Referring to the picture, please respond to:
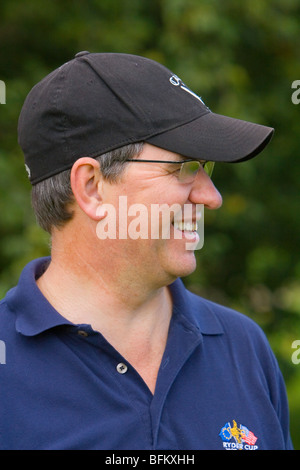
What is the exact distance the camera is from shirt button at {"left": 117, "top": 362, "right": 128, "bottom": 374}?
6.52ft

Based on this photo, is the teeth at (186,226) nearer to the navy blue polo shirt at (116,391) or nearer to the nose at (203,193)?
the nose at (203,193)

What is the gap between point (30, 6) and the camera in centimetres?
422

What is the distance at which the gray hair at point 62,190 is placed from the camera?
6.62 feet

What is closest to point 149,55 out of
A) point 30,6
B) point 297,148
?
point 30,6

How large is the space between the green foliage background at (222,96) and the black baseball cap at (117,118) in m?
1.73

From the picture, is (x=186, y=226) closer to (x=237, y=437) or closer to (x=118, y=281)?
(x=118, y=281)

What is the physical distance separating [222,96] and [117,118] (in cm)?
240

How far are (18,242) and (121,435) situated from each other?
2142 mm

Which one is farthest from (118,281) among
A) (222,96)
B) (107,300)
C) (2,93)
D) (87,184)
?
(222,96)

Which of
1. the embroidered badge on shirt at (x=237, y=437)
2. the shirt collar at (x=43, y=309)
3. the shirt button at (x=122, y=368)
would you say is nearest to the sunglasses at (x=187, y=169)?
the shirt collar at (x=43, y=309)

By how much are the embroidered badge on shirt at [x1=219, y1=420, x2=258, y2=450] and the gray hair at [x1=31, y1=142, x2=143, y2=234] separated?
0.81 metres

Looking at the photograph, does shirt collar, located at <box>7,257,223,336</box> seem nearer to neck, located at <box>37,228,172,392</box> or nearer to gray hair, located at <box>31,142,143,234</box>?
neck, located at <box>37,228,172,392</box>

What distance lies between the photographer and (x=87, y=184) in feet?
6.77
